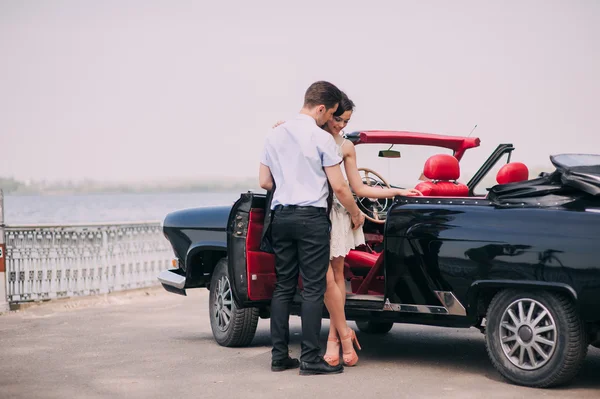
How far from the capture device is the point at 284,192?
6.79 metres

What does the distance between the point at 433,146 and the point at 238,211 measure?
2.09 metres

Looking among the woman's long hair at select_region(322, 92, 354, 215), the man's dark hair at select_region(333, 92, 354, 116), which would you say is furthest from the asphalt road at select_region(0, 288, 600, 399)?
the man's dark hair at select_region(333, 92, 354, 116)

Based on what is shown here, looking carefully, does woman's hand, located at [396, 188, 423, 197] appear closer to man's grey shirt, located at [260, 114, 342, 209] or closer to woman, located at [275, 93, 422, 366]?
woman, located at [275, 93, 422, 366]

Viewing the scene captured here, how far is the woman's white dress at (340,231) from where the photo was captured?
22.9 feet

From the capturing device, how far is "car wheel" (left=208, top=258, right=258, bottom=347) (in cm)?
825

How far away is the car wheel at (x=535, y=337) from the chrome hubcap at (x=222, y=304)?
9.04ft

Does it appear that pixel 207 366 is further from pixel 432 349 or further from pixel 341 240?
pixel 432 349

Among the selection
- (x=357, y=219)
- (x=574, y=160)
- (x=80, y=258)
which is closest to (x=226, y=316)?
(x=357, y=219)

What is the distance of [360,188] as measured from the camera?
276 inches

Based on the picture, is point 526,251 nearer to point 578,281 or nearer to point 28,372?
point 578,281

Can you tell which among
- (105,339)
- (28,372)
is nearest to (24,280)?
(105,339)

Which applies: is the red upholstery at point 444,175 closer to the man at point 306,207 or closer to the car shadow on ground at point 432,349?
the man at point 306,207

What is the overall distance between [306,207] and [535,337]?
182 centimetres

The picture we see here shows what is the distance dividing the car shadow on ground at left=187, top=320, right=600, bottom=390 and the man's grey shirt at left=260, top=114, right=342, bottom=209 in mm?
1526
